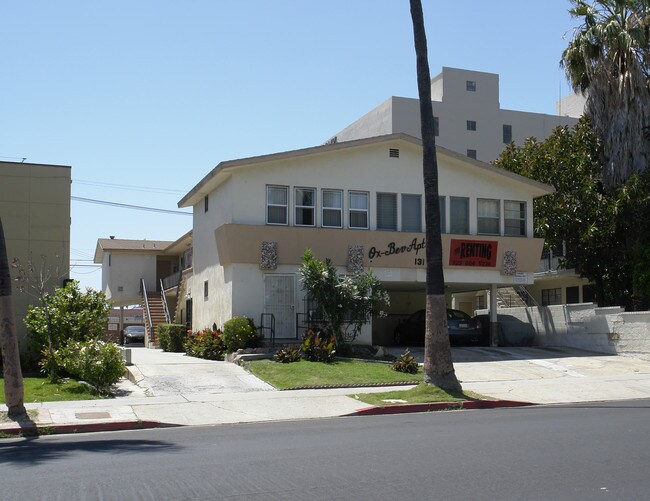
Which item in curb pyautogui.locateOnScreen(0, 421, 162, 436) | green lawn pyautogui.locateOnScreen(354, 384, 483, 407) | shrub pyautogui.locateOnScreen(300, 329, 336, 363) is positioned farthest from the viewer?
shrub pyautogui.locateOnScreen(300, 329, 336, 363)

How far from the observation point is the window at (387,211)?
25.5 m

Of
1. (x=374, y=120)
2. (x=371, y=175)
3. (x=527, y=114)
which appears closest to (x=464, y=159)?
(x=371, y=175)

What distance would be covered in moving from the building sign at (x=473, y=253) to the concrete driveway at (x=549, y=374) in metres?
2.92

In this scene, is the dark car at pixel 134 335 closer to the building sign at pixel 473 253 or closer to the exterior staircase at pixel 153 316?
the exterior staircase at pixel 153 316

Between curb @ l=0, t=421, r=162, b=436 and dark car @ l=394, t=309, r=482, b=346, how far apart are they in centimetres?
1505

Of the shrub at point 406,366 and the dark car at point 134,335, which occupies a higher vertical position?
the dark car at point 134,335

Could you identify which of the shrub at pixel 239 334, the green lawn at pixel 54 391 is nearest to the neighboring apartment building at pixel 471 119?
the shrub at pixel 239 334

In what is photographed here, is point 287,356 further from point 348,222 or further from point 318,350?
point 348,222

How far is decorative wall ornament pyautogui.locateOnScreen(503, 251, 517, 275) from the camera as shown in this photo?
26.9 meters

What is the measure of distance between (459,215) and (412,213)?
180cm

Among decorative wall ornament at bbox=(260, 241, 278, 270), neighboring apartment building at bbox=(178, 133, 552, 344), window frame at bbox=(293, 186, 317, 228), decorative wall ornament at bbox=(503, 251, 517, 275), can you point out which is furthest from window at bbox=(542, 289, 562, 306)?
decorative wall ornament at bbox=(260, 241, 278, 270)

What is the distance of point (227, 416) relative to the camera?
1454 cm

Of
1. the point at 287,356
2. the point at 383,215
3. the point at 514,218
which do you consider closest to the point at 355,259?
the point at 383,215

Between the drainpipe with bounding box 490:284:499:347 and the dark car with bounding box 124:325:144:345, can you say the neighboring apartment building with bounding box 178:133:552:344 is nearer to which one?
the drainpipe with bounding box 490:284:499:347
